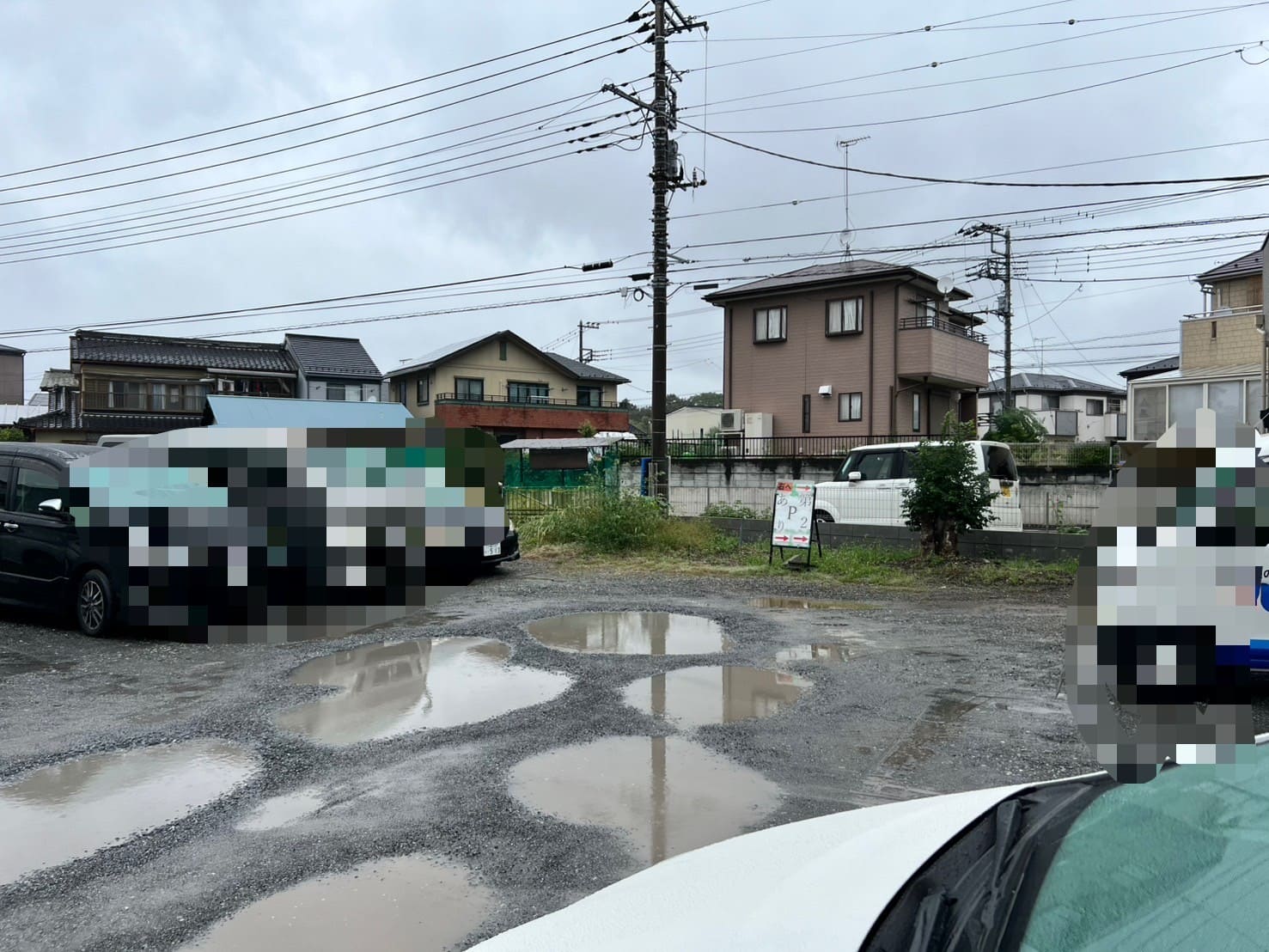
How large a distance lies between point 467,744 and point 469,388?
34.6 metres

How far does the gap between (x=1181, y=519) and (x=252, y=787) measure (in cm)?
368

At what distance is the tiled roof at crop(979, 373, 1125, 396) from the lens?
143 feet

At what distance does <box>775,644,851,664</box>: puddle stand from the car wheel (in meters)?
5.27

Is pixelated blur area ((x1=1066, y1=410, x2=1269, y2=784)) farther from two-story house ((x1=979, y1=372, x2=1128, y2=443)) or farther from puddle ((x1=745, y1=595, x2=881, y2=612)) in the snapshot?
two-story house ((x1=979, y1=372, x2=1128, y2=443))

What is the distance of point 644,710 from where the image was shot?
486 cm

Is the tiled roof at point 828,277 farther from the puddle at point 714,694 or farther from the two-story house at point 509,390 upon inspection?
the puddle at point 714,694

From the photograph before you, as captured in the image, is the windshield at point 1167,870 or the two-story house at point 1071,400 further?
the two-story house at point 1071,400

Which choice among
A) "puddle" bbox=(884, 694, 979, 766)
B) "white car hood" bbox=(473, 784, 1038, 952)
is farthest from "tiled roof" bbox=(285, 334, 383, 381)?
"white car hood" bbox=(473, 784, 1038, 952)

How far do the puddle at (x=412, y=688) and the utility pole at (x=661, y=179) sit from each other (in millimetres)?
8397

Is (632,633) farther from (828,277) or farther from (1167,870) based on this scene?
(828,277)

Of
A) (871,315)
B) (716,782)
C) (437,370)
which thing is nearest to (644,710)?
(716,782)

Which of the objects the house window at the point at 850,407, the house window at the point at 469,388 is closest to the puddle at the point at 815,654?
the house window at the point at 850,407

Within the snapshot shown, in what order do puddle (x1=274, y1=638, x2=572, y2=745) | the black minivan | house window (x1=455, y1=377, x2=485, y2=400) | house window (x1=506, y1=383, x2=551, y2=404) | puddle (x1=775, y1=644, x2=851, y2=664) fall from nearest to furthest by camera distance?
puddle (x1=274, y1=638, x2=572, y2=745), puddle (x1=775, y1=644, x2=851, y2=664), the black minivan, house window (x1=455, y1=377, x2=485, y2=400), house window (x1=506, y1=383, x2=551, y2=404)

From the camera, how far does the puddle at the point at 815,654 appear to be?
617 cm
